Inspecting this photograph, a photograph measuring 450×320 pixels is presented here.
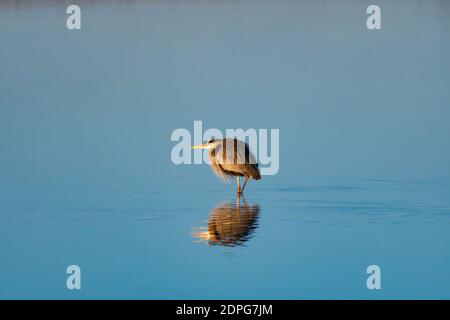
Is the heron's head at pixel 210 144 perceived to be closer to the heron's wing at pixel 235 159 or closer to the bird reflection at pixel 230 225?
the heron's wing at pixel 235 159

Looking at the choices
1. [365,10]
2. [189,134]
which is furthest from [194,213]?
[365,10]

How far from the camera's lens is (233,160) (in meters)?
16.4

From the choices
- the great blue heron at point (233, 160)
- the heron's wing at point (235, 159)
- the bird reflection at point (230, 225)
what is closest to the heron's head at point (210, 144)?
the great blue heron at point (233, 160)

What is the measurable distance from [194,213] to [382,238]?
9.37 ft

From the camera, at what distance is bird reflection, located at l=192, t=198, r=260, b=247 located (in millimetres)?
12461

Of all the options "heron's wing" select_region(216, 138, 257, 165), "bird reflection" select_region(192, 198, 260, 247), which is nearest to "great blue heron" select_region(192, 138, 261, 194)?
"heron's wing" select_region(216, 138, 257, 165)

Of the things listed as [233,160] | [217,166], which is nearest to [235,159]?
[233,160]

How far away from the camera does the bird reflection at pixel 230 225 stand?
40.9 feet

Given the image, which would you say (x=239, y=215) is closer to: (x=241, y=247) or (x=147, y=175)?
(x=241, y=247)

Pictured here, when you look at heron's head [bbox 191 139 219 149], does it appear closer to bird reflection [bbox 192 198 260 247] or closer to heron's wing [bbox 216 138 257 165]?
heron's wing [bbox 216 138 257 165]

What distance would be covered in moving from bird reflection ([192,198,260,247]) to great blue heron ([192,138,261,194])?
1.24m

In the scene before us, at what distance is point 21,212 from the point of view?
14.3 metres

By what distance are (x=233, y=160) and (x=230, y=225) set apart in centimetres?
318

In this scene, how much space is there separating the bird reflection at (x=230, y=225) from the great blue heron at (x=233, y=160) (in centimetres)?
124
